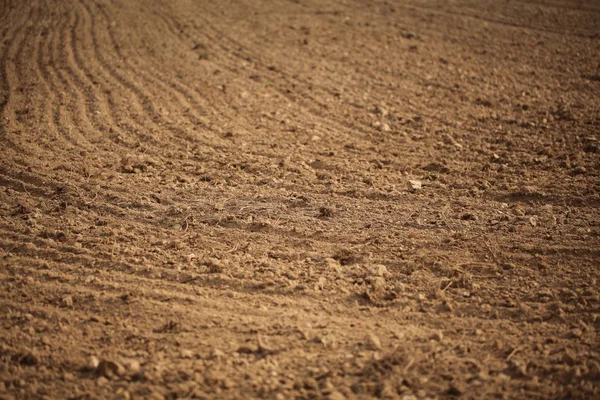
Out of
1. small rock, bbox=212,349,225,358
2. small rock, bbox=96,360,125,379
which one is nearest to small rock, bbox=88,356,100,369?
small rock, bbox=96,360,125,379

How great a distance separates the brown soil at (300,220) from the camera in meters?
3.04

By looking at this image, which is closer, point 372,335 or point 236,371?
point 236,371

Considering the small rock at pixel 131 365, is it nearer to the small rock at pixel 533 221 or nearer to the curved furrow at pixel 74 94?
the curved furrow at pixel 74 94

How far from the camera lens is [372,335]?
322cm

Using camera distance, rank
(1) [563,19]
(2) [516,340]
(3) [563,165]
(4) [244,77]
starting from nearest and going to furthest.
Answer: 1. (2) [516,340]
2. (3) [563,165]
3. (4) [244,77]
4. (1) [563,19]

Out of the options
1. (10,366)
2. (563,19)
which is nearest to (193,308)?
(10,366)

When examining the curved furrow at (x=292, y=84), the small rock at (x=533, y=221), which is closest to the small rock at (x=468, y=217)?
the small rock at (x=533, y=221)

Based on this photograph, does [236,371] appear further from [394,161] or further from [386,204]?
[394,161]

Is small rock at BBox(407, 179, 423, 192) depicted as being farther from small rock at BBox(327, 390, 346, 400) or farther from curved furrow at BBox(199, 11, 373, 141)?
small rock at BBox(327, 390, 346, 400)

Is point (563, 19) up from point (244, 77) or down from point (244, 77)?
up

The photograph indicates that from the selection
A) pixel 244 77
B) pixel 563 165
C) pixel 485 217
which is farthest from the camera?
pixel 244 77

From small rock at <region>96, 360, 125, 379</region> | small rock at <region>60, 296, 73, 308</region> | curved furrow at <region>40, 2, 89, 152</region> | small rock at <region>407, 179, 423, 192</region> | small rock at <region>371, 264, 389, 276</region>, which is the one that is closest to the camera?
small rock at <region>96, 360, 125, 379</region>

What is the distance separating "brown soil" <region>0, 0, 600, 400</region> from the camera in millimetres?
3041

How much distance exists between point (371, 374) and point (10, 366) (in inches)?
85.1
